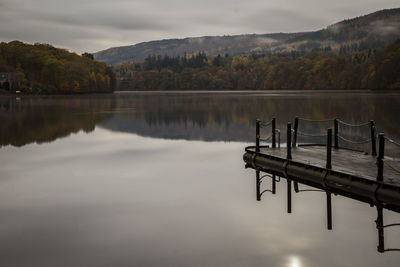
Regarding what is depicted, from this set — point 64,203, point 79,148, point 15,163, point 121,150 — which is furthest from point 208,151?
point 64,203

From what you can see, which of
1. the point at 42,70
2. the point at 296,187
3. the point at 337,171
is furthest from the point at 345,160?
the point at 42,70

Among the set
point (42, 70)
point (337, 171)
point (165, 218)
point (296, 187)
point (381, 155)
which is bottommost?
point (296, 187)

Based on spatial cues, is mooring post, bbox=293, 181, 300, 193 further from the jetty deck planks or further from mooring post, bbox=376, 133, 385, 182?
mooring post, bbox=376, 133, 385, 182

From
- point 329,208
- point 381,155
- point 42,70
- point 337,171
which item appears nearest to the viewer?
point 381,155

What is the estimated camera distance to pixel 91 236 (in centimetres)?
1309

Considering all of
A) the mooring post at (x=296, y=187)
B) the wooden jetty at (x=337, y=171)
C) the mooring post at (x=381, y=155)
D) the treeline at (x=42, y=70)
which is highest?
the treeline at (x=42, y=70)

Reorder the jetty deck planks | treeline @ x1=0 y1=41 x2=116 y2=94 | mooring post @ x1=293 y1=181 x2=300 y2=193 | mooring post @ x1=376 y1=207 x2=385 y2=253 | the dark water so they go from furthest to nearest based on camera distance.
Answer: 1. treeline @ x1=0 y1=41 x2=116 y2=94
2. mooring post @ x1=293 y1=181 x2=300 y2=193
3. the jetty deck planks
4. mooring post @ x1=376 y1=207 x2=385 y2=253
5. the dark water

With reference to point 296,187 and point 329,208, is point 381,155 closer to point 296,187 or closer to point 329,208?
point 329,208

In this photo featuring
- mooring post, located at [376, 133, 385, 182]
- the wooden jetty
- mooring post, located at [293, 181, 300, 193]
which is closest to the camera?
mooring post, located at [376, 133, 385, 182]

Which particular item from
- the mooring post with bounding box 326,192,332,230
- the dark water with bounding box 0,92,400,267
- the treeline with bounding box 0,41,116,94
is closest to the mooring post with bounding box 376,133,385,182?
the dark water with bounding box 0,92,400,267

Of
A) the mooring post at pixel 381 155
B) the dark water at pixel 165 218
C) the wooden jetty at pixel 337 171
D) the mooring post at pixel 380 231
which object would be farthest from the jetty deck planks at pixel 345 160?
the dark water at pixel 165 218

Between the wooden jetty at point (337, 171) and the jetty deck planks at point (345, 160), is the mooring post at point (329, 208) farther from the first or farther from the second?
the jetty deck planks at point (345, 160)

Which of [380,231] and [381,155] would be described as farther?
[381,155]

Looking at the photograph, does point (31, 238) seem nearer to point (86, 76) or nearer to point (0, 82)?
point (0, 82)
